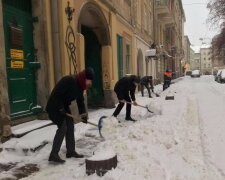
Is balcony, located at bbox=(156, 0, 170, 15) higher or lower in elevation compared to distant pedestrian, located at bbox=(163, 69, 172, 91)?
higher

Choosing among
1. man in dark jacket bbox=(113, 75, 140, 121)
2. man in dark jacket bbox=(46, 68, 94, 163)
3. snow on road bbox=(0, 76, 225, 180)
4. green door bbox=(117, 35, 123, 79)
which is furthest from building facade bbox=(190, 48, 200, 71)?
man in dark jacket bbox=(46, 68, 94, 163)

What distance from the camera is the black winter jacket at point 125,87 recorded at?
9836 mm

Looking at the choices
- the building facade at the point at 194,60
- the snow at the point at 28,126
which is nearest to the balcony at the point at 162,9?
the snow at the point at 28,126

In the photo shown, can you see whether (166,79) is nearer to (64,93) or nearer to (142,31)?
(142,31)

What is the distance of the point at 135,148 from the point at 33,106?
3.51m

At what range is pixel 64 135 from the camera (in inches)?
233

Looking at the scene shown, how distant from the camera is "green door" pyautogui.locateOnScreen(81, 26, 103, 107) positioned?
13.9 m

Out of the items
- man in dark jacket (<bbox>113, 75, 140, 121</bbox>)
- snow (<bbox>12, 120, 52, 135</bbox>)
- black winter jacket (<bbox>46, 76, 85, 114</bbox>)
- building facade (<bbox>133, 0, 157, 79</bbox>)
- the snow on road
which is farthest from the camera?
building facade (<bbox>133, 0, 157, 79</bbox>)

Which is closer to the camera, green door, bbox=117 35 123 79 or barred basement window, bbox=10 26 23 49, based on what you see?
barred basement window, bbox=10 26 23 49

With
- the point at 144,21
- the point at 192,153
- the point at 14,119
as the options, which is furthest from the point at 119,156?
the point at 144,21

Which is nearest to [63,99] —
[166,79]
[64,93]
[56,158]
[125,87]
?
[64,93]

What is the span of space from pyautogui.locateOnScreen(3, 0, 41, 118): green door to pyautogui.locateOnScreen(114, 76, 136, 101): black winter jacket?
2.43m

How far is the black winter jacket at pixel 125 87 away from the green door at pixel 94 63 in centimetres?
390

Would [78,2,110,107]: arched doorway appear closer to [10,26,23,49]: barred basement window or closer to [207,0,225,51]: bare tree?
[10,26,23,49]: barred basement window
